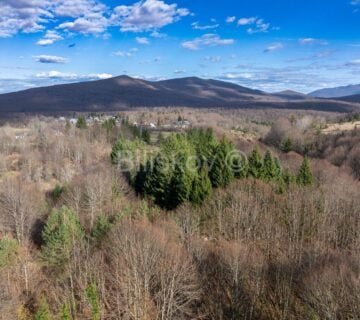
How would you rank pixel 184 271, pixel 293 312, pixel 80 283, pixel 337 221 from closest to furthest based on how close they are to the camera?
1. pixel 293 312
2. pixel 184 271
3. pixel 80 283
4. pixel 337 221

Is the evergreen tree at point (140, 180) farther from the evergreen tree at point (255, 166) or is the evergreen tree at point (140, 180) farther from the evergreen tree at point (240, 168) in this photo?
the evergreen tree at point (255, 166)

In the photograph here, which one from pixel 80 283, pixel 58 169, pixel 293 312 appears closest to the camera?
pixel 293 312

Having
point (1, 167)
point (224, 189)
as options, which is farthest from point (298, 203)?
point (1, 167)

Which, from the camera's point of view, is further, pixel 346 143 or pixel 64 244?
pixel 346 143

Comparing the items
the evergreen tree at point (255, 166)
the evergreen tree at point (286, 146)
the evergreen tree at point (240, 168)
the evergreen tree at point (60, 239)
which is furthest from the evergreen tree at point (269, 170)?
the evergreen tree at point (286, 146)

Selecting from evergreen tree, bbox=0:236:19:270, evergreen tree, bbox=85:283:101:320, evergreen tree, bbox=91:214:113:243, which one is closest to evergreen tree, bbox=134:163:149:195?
evergreen tree, bbox=91:214:113:243

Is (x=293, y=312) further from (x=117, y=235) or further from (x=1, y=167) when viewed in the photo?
(x=1, y=167)

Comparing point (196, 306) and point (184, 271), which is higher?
point (184, 271)

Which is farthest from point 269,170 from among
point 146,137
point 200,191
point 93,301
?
point 146,137
